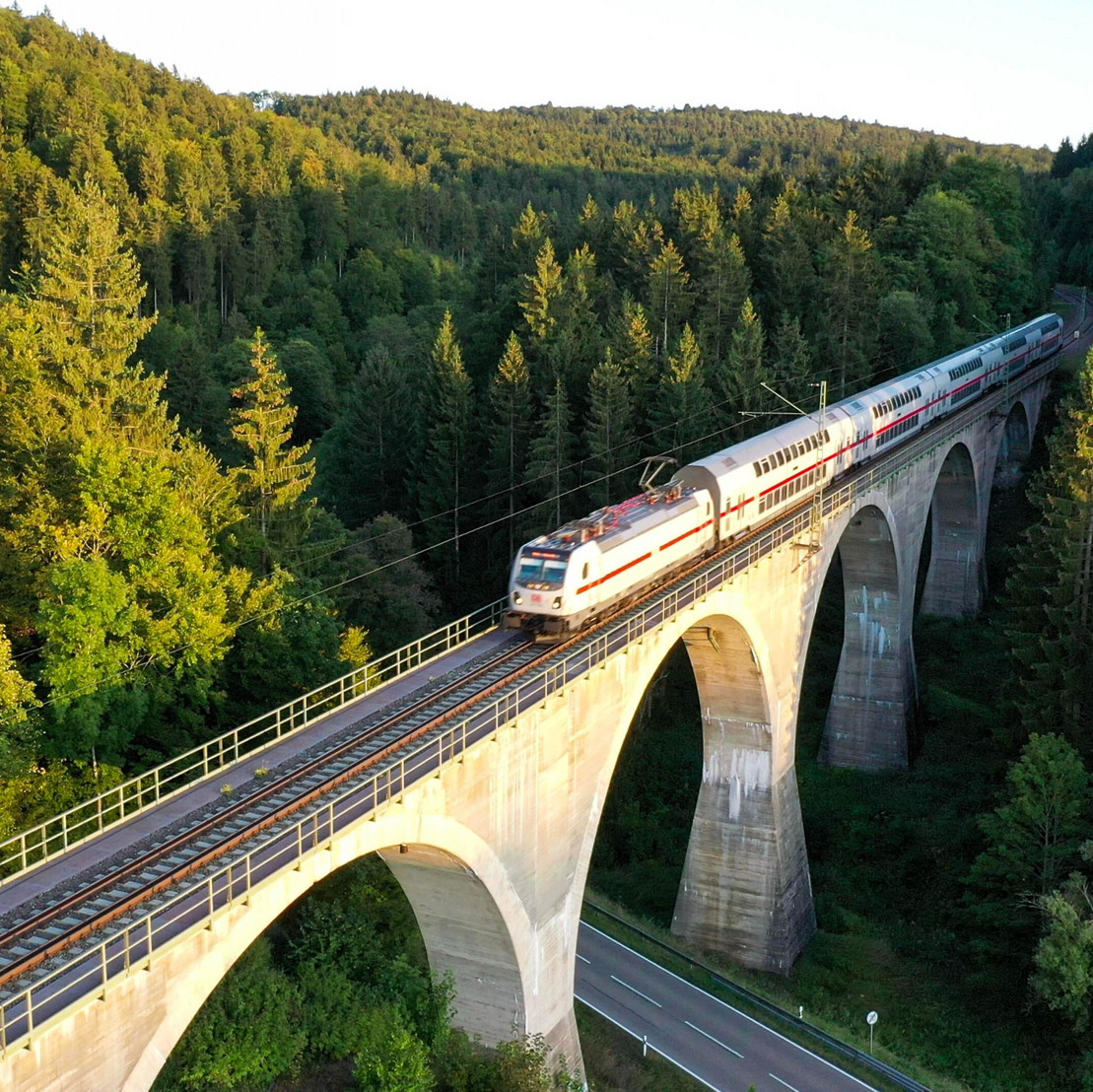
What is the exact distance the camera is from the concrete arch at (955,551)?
6700 centimetres

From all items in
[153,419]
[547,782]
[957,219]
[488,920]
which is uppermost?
[957,219]

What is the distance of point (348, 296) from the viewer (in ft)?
385

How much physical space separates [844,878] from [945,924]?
4851 mm

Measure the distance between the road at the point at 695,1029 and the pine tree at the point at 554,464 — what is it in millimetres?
23325

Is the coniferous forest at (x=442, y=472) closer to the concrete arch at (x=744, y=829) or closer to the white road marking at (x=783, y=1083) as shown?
the concrete arch at (x=744, y=829)

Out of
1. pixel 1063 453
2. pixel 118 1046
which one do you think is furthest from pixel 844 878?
pixel 118 1046

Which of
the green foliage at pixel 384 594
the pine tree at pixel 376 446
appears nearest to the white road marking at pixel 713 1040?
the green foliage at pixel 384 594

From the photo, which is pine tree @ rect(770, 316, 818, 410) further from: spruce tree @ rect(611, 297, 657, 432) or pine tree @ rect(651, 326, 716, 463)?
spruce tree @ rect(611, 297, 657, 432)

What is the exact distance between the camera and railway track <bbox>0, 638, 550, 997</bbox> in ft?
61.1

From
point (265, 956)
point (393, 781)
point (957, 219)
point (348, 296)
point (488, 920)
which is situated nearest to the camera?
point (393, 781)

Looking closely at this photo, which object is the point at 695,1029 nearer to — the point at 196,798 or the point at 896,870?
the point at 896,870

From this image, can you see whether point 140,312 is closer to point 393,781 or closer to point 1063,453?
point 1063,453

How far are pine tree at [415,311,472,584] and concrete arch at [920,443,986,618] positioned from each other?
25.2m

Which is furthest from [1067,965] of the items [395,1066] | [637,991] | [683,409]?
[683,409]
